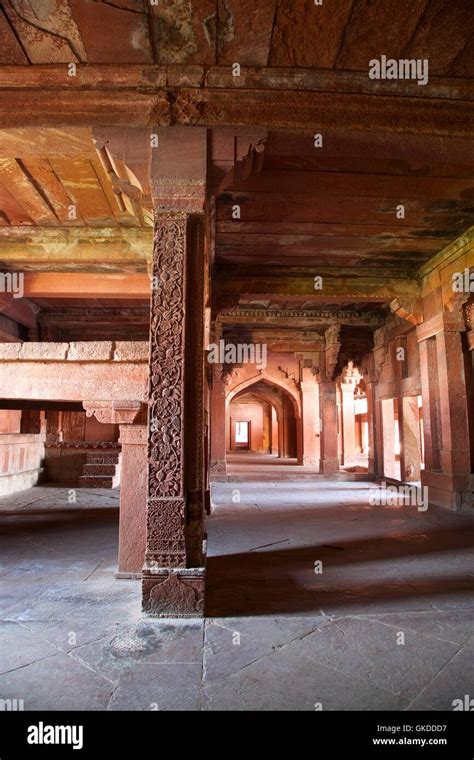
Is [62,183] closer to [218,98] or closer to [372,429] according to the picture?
[218,98]

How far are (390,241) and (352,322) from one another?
4254 mm

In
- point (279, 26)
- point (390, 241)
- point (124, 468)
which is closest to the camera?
A: point (279, 26)

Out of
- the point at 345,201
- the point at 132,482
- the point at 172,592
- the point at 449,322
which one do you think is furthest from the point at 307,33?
the point at 449,322

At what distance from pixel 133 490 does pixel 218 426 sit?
27.0 feet

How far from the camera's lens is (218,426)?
39.1 ft

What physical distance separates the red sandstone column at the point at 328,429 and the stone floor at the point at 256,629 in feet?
22.4

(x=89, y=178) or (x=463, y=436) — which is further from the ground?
(x=89, y=178)

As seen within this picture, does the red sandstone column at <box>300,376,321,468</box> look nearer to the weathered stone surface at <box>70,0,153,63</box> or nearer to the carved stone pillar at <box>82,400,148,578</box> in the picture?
the carved stone pillar at <box>82,400,148,578</box>

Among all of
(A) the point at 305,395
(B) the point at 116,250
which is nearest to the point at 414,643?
(B) the point at 116,250

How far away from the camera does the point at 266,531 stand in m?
5.61

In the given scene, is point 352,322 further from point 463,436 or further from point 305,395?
point 463,436

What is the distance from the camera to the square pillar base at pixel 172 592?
2957mm

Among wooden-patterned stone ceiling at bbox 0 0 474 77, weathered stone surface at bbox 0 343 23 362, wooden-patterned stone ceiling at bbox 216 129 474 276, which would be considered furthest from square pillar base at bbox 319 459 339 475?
wooden-patterned stone ceiling at bbox 0 0 474 77

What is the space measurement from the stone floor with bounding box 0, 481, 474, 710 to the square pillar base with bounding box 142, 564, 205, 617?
0.35 feet
